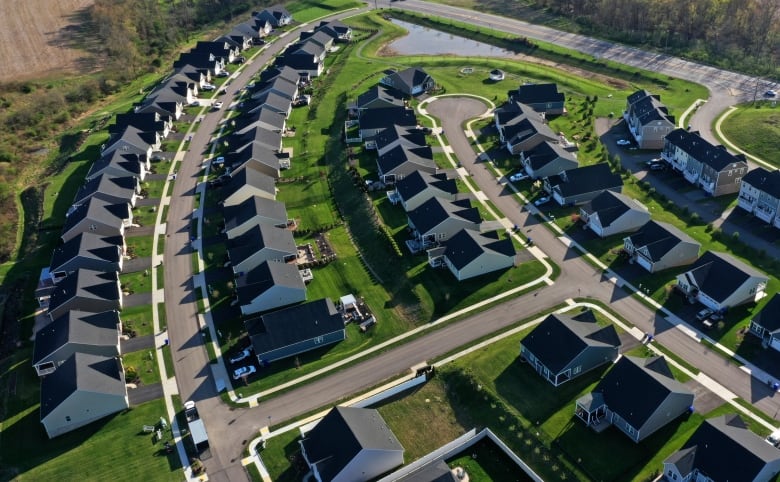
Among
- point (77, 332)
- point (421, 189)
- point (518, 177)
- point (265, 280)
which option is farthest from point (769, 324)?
point (77, 332)

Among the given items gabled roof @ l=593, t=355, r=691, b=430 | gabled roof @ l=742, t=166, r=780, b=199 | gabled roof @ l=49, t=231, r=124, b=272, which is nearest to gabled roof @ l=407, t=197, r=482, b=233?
gabled roof @ l=593, t=355, r=691, b=430

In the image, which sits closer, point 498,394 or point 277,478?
point 277,478

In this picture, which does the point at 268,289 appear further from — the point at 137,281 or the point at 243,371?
the point at 137,281

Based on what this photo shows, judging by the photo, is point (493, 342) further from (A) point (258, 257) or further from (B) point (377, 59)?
(B) point (377, 59)

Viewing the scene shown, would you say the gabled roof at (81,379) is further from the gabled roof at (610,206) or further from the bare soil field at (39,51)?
the bare soil field at (39,51)

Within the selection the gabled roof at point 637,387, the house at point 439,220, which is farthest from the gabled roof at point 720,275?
the house at point 439,220

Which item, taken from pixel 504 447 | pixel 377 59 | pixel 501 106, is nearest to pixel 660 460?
pixel 504 447
